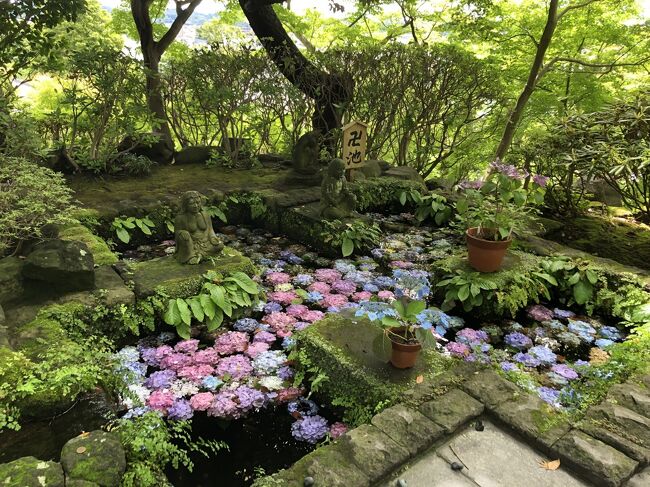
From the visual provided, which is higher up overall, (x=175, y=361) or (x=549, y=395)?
(x=549, y=395)

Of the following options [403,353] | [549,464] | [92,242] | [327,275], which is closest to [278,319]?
[327,275]

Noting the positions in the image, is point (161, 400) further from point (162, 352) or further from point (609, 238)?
point (609, 238)

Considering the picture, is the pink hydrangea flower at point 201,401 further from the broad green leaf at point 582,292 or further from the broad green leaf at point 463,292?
the broad green leaf at point 582,292

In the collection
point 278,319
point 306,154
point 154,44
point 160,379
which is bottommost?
point 160,379

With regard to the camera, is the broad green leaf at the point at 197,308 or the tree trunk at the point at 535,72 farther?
the tree trunk at the point at 535,72

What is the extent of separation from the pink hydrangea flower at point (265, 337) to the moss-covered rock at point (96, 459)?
216 cm

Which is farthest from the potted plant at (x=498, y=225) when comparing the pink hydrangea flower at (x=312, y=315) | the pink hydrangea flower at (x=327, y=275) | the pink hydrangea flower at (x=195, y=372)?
the pink hydrangea flower at (x=195, y=372)

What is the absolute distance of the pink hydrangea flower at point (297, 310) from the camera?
5.43 m

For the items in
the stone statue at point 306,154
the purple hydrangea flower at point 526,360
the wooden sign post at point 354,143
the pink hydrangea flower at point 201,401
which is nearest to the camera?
the pink hydrangea flower at point 201,401

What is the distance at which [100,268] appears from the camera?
525 cm

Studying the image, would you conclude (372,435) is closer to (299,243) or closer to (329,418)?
(329,418)

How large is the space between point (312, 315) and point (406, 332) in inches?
76.5

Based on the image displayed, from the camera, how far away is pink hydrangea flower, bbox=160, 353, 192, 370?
4.38 meters

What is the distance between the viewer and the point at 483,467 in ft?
9.34
